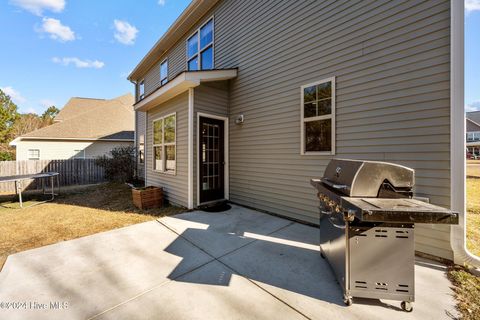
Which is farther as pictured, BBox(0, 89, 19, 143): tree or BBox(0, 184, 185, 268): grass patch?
BBox(0, 89, 19, 143): tree

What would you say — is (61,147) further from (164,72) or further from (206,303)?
(206,303)

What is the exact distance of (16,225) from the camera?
4223 mm

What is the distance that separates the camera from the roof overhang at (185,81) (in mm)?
4574

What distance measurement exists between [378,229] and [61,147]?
17818 mm

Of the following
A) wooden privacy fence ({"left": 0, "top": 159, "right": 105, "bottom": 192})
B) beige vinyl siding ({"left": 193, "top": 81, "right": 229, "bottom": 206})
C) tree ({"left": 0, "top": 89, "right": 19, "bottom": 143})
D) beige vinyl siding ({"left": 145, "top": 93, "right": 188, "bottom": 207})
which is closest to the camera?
beige vinyl siding ({"left": 193, "top": 81, "right": 229, "bottom": 206})

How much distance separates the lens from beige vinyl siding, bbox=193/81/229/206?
5023mm

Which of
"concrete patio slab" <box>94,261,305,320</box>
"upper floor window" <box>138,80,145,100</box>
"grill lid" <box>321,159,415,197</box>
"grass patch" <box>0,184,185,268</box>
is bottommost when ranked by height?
"grass patch" <box>0,184,185,268</box>

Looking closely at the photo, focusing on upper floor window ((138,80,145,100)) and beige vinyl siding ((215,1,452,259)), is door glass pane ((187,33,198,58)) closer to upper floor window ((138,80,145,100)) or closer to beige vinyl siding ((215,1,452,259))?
beige vinyl siding ((215,1,452,259))

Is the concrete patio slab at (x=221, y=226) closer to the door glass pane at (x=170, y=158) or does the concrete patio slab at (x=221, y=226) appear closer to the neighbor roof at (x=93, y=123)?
the door glass pane at (x=170, y=158)

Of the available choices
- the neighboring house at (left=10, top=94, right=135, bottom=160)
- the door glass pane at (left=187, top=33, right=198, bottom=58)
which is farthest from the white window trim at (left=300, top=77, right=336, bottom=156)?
the neighboring house at (left=10, top=94, right=135, bottom=160)

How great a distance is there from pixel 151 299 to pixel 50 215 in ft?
16.0

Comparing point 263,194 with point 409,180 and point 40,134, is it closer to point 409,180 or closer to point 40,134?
point 409,180

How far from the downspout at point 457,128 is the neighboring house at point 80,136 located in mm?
16452

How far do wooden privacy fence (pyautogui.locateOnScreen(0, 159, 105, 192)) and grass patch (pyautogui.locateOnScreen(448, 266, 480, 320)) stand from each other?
1321 cm
